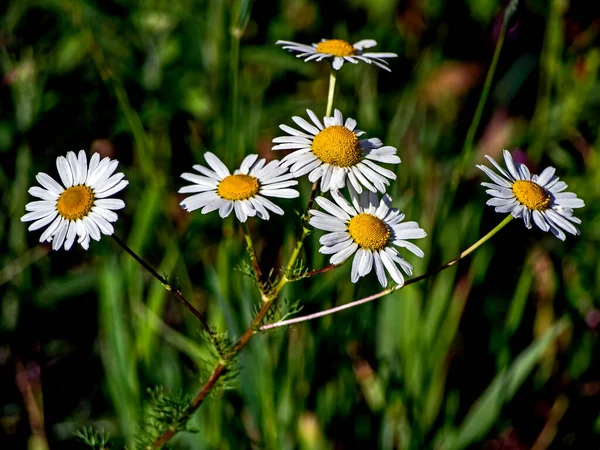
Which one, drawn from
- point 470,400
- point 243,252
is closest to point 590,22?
point 470,400

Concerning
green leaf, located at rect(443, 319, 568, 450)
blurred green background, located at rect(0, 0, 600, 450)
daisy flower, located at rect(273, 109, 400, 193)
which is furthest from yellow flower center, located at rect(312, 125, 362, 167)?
green leaf, located at rect(443, 319, 568, 450)

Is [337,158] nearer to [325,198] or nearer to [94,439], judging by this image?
[325,198]

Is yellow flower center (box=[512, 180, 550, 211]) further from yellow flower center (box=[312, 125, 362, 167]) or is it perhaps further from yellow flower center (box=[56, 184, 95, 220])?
yellow flower center (box=[56, 184, 95, 220])

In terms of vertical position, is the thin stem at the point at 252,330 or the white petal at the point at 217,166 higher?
the white petal at the point at 217,166

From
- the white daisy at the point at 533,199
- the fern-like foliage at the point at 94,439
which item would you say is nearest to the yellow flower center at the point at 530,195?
the white daisy at the point at 533,199

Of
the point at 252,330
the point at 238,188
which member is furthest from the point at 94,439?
the point at 238,188

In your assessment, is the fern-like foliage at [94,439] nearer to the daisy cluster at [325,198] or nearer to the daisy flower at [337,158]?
the daisy cluster at [325,198]
